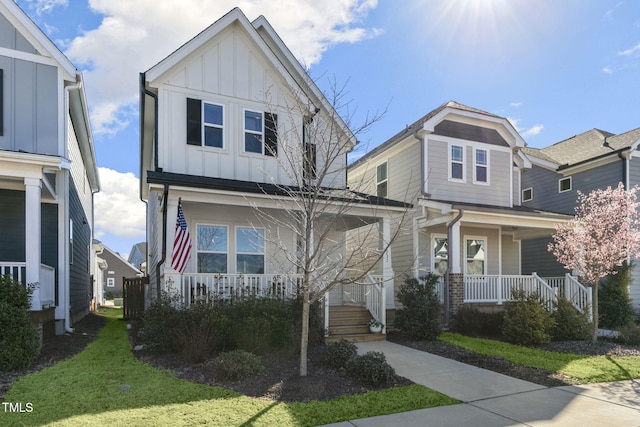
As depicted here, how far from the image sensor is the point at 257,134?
11961 millimetres

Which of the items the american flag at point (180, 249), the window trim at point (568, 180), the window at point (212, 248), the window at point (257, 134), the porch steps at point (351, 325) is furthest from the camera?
the window trim at point (568, 180)

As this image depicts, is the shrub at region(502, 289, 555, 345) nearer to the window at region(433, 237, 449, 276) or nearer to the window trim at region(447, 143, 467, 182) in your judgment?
the window at region(433, 237, 449, 276)

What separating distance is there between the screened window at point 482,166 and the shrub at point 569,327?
18.2 feet

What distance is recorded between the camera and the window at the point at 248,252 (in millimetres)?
11758

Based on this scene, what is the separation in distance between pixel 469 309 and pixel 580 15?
27.0 ft

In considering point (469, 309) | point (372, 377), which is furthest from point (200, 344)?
point (469, 309)

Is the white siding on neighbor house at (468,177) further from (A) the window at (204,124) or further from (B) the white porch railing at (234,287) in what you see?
(A) the window at (204,124)

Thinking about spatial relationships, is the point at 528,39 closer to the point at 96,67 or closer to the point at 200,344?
the point at 200,344

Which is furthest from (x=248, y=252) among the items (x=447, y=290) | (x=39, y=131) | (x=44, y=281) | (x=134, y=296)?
(x=447, y=290)

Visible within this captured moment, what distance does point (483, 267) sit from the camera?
15.1 metres

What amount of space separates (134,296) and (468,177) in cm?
1271

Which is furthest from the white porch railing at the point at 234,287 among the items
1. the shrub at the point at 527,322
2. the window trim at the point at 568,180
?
the window trim at the point at 568,180

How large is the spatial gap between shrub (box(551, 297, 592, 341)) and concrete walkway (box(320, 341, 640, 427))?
3.54 meters

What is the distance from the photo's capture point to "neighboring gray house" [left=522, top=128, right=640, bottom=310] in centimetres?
1592
